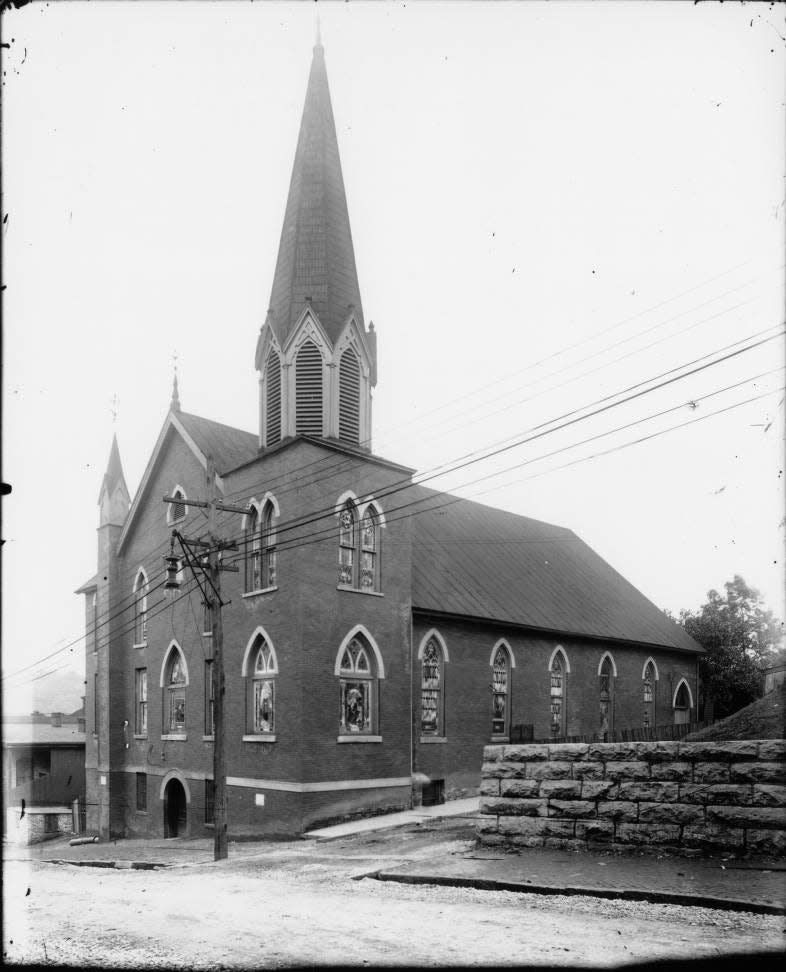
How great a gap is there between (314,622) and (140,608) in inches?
417

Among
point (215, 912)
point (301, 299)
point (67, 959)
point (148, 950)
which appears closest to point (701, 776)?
point (215, 912)

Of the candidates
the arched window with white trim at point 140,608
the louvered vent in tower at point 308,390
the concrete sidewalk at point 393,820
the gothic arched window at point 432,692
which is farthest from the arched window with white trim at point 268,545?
the arched window with white trim at point 140,608

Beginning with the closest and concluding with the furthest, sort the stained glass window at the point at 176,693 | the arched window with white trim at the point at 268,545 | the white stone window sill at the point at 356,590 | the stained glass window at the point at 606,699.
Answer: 1. the white stone window sill at the point at 356,590
2. the arched window with white trim at the point at 268,545
3. the stained glass window at the point at 176,693
4. the stained glass window at the point at 606,699

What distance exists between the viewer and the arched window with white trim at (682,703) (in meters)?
38.3

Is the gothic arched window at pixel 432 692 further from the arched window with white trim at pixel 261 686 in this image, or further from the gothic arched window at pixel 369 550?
the arched window with white trim at pixel 261 686

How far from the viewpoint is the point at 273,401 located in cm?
2458

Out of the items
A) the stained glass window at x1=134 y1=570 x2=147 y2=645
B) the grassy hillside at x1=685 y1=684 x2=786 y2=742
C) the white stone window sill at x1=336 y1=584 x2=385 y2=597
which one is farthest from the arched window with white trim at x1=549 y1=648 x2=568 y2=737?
the grassy hillside at x1=685 y1=684 x2=786 y2=742

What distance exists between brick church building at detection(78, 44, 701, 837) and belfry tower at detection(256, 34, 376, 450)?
0.20 ft

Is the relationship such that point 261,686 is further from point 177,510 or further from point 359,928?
point 359,928

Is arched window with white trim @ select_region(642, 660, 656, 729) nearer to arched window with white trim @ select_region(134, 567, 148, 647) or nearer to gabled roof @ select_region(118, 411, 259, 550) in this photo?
gabled roof @ select_region(118, 411, 259, 550)

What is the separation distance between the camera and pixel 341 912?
9328 millimetres

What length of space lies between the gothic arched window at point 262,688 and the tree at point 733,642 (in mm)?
25140

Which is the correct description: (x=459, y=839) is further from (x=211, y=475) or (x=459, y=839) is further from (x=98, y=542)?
(x=98, y=542)

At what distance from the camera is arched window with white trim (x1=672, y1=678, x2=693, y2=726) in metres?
38.3
